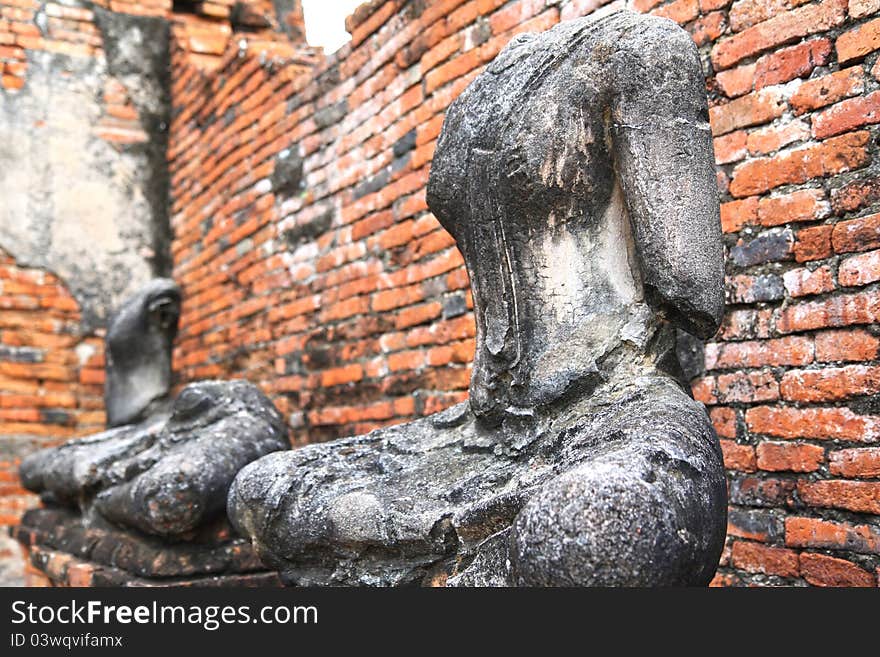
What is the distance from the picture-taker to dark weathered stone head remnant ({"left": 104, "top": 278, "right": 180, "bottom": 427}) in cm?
473

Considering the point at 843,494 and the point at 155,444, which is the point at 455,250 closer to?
the point at 155,444

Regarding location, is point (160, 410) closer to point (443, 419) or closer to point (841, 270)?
point (443, 419)

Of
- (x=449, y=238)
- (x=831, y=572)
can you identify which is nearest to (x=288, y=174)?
(x=449, y=238)

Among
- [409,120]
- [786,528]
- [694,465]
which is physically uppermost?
[409,120]

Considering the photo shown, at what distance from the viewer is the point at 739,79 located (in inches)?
113

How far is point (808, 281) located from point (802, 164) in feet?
1.07

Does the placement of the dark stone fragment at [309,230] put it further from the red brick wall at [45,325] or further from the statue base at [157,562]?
the red brick wall at [45,325]

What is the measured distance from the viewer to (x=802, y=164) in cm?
269

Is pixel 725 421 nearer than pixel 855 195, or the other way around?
pixel 855 195

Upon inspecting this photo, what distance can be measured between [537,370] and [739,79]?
1.37 meters

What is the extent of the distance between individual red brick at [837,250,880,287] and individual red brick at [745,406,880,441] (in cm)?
34

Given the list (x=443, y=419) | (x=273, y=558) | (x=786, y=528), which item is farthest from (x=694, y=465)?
(x=786, y=528)

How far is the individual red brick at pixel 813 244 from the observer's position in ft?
8.58

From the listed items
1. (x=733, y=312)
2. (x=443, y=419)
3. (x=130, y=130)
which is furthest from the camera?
(x=130, y=130)
